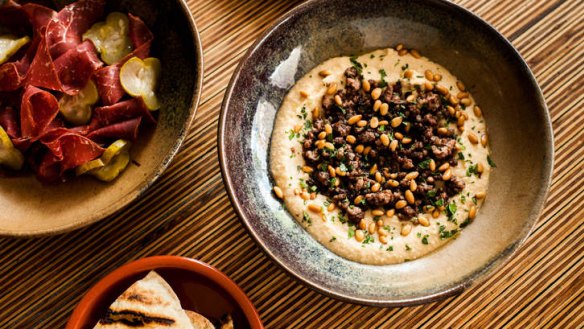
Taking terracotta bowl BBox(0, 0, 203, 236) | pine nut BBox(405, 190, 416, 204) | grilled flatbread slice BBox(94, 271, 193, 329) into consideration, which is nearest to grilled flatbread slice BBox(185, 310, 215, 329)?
grilled flatbread slice BBox(94, 271, 193, 329)

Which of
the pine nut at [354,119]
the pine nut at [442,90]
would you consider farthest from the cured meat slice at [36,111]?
the pine nut at [442,90]

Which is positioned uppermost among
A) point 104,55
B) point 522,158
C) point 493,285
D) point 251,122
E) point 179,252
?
point 104,55

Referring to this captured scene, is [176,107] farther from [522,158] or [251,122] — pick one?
[522,158]

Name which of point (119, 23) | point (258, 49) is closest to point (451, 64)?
point (258, 49)

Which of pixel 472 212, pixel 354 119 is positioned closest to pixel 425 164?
pixel 472 212

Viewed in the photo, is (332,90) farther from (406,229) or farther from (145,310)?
(145,310)
